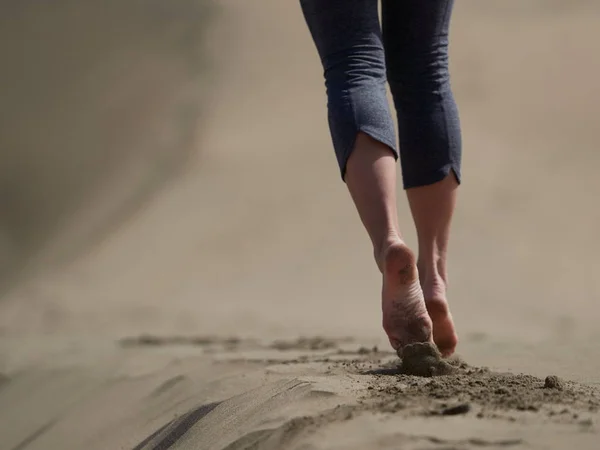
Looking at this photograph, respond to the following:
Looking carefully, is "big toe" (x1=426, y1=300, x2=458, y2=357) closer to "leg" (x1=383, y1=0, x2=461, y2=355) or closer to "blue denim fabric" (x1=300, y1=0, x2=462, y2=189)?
"leg" (x1=383, y1=0, x2=461, y2=355)

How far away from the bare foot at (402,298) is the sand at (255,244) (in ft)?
0.12

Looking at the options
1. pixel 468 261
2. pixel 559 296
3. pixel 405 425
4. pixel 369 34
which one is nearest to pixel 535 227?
pixel 468 261

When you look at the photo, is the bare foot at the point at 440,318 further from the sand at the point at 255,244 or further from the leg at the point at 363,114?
the leg at the point at 363,114

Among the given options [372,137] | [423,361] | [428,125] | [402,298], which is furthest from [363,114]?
[423,361]

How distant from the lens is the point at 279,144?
202 inches

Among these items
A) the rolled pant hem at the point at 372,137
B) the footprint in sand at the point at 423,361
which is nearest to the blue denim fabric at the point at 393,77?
the rolled pant hem at the point at 372,137

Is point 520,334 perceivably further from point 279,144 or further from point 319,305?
point 279,144

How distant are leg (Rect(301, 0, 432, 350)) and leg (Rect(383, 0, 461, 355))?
0.38 feet

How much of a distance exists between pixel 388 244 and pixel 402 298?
0.09 m

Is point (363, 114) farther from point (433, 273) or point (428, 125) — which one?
point (433, 273)

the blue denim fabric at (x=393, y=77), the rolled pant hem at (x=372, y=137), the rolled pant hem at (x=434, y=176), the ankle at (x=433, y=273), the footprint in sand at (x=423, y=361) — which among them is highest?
the blue denim fabric at (x=393, y=77)

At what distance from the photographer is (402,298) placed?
143 centimetres

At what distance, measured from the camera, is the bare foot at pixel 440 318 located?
1671 mm

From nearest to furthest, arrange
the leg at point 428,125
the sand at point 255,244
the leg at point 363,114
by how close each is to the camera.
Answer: the sand at point 255,244, the leg at point 363,114, the leg at point 428,125
